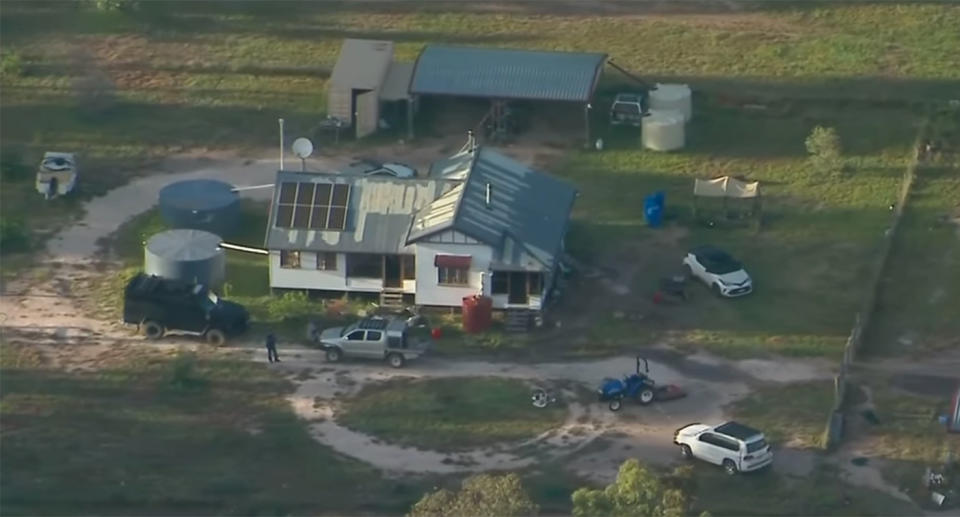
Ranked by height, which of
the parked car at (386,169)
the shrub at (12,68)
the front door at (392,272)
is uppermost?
the shrub at (12,68)

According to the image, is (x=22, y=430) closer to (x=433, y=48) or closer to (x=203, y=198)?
(x=203, y=198)

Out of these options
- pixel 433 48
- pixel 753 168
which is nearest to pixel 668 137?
pixel 753 168

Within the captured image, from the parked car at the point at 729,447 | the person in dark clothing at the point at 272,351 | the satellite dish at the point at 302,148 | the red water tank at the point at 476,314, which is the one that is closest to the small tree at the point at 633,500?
the parked car at the point at 729,447

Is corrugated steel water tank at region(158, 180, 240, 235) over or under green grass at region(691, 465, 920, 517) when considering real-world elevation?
over

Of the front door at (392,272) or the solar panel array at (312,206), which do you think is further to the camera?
the solar panel array at (312,206)

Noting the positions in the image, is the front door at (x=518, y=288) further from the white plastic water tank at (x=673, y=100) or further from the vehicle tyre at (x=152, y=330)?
the white plastic water tank at (x=673, y=100)

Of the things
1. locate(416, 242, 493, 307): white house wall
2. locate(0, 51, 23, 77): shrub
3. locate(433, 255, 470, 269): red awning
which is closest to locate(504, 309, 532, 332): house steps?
locate(416, 242, 493, 307): white house wall

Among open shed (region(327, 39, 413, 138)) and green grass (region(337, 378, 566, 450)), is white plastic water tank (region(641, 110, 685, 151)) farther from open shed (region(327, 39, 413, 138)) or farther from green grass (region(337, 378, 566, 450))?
green grass (region(337, 378, 566, 450))
